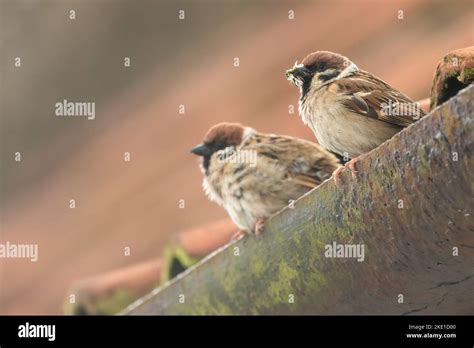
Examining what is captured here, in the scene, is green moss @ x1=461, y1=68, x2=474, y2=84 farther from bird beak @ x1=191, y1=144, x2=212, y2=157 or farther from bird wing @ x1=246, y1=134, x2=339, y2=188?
bird beak @ x1=191, y1=144, x2=212, y2=157

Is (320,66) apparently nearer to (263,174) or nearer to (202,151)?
(263,174)

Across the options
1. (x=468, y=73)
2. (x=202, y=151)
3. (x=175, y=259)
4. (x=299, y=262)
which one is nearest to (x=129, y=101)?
(x=175, y=259)

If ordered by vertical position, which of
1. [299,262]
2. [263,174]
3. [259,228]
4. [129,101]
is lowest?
[299,262]

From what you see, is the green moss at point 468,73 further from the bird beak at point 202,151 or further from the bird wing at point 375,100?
the bird beak at point 202,151

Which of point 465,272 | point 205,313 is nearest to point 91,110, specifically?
point 205,313

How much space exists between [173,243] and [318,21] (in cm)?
174

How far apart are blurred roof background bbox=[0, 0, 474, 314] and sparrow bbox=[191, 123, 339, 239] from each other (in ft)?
3.55

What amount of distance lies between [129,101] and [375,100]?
320 centimetres

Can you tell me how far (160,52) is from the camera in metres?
5.99

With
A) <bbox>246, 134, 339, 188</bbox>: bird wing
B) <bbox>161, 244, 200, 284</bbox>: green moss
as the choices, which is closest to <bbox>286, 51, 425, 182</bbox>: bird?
<bbox>246, 134, 339, 188</bbox>: bird wing

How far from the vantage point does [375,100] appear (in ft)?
9.61

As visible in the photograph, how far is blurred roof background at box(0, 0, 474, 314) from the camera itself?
5.14 meters

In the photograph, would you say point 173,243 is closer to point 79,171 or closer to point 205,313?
point 205,313
